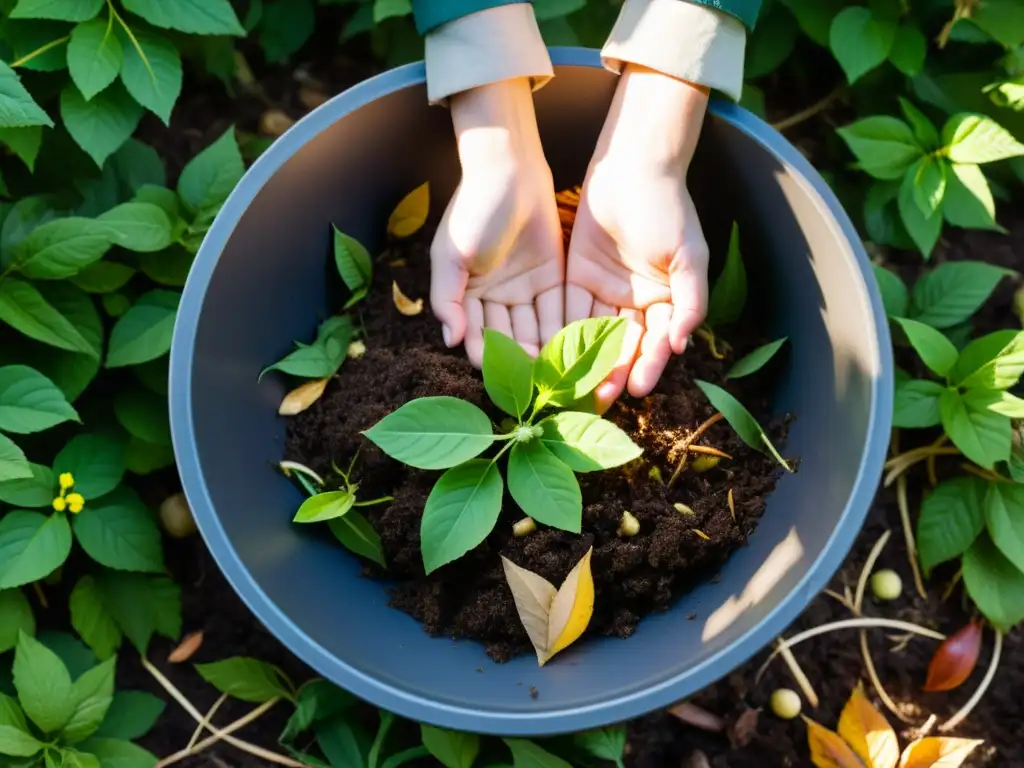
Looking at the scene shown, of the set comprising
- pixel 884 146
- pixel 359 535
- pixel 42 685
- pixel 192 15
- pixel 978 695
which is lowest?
pixel 978 695

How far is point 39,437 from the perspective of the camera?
1.12m

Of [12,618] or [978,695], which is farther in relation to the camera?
[978,695]

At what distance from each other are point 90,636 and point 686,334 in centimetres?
78

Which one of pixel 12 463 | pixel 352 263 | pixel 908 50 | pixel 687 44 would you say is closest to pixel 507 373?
pixel 352 263

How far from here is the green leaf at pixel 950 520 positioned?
1125 millimetres

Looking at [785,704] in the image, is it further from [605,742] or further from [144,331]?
[144,331]

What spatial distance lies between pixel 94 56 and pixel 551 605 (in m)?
0.77

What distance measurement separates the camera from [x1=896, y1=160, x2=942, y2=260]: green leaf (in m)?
1.15

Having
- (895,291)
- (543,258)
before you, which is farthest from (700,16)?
(895,291)

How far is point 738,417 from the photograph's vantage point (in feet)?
3.27

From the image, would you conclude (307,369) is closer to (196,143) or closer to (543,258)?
(543,258)

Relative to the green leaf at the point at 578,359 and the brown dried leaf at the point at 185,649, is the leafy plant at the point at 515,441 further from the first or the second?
the brown dried leaf at the point at 185,649

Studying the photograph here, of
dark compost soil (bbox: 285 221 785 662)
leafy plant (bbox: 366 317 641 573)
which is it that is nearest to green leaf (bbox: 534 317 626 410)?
leafy plant (bbox: 366 317 641 573)

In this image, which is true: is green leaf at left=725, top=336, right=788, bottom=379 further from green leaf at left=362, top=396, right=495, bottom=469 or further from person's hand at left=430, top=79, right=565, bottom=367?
green leaf at left=362, top=396, right=495, bottom=469
